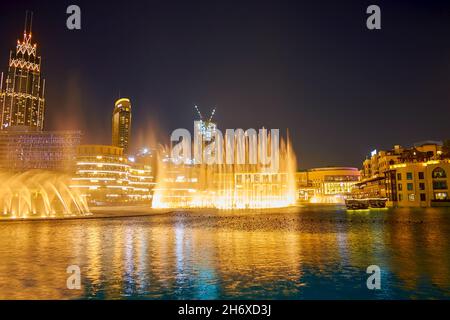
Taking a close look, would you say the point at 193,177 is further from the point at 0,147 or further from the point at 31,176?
the point at 31,176

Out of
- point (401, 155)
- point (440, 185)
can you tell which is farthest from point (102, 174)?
point (440, 185)

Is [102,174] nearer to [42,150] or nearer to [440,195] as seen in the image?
[42,150]

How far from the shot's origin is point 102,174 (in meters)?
147

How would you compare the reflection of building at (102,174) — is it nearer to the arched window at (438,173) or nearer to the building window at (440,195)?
the building window at (440,195)

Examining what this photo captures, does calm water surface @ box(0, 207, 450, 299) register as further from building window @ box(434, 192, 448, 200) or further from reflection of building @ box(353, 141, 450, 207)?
reflection of building @ box(353, 141, 450, 207)

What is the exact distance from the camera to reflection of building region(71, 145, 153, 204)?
143 meters

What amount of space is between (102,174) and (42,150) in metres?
32.2

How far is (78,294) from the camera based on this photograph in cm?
972

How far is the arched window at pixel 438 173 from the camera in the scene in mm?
87750

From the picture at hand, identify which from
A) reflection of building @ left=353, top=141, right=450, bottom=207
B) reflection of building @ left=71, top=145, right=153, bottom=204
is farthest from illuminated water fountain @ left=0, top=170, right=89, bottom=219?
reflection of building @ left=71, top=145, right=153, bottom=204

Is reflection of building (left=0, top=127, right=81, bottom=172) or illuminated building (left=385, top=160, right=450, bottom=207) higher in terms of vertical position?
reflection of building (left=0, top=127, right=81, bottom=172)

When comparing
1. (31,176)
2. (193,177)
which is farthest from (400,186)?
(193,177)

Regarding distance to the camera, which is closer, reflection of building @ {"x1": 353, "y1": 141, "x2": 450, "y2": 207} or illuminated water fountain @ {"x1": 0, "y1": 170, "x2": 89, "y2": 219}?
illuminated water fountain @ {"x1": 0, "y1": 170, "x2": 89, "y2": 219}

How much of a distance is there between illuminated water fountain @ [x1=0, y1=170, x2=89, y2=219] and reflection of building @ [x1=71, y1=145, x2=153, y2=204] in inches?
3204
